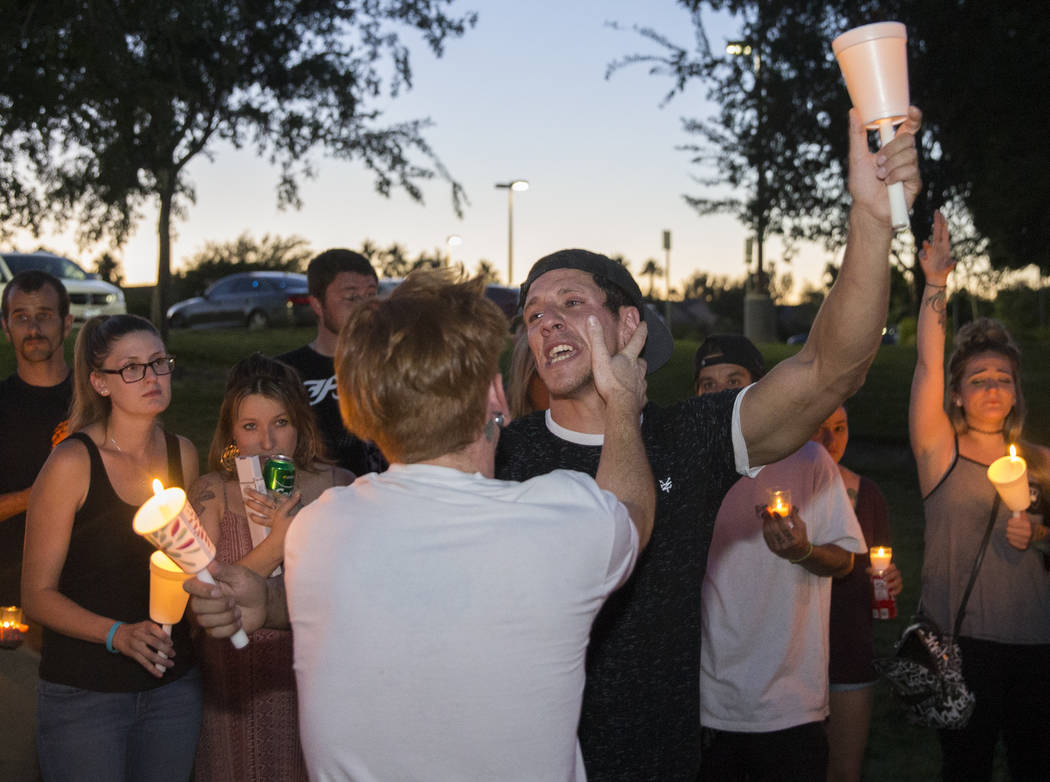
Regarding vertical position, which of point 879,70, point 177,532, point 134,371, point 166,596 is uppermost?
point 879,70

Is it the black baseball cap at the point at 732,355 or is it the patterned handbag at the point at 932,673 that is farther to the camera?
the black baseball cap at the point at 732,355

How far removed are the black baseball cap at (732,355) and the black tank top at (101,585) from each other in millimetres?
2347

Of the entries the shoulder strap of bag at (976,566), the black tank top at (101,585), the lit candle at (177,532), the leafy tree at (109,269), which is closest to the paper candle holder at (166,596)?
the lit candle at (177,532)

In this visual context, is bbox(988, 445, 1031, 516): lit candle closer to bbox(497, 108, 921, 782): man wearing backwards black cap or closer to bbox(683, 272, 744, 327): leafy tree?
bbox(497, 108, 921, 782): man wearing backwards black cap

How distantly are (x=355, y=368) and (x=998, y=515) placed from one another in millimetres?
3405

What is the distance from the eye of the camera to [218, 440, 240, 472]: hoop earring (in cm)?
413

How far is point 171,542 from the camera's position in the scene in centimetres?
233

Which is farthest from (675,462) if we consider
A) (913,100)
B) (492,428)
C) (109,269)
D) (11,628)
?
(109,269)

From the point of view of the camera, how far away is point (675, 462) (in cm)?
299

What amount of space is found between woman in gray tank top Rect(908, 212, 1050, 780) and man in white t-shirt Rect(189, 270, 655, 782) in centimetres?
258

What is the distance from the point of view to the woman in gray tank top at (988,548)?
445 cm

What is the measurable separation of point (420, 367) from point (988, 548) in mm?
3332

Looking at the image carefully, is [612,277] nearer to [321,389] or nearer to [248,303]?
[321,389]

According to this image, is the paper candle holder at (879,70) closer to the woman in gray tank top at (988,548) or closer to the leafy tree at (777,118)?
the woman in gray tank top at (988,548)
